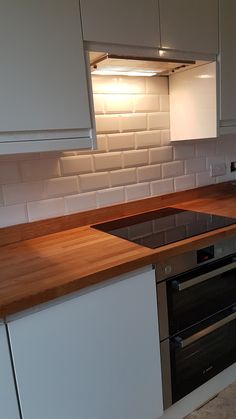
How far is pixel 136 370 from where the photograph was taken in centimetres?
128

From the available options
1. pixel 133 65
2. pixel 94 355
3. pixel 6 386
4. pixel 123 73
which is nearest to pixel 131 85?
pixel 123 73

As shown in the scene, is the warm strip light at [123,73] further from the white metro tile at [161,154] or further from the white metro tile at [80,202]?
the white metro tile at [80,202]

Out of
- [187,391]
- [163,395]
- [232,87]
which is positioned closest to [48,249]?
[163,395]

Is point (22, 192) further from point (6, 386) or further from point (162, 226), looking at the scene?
point (6, 386)

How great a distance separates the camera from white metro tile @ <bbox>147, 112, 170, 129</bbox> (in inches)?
72.7

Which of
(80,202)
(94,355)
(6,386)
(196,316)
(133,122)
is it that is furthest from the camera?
(133,122)

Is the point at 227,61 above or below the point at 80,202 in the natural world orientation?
above

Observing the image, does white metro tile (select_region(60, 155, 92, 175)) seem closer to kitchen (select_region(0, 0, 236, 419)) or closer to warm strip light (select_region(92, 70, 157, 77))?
kitchen (select_region(0, 0, 236, 419))

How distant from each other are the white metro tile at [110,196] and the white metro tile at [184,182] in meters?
0.40

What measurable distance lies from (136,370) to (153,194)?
99 centimetres

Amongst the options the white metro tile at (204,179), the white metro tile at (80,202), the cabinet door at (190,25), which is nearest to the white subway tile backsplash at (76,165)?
the white metro tile at (80,202)

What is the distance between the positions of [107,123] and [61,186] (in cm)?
42

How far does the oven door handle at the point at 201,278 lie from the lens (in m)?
1.30

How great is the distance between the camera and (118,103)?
1.71 m
